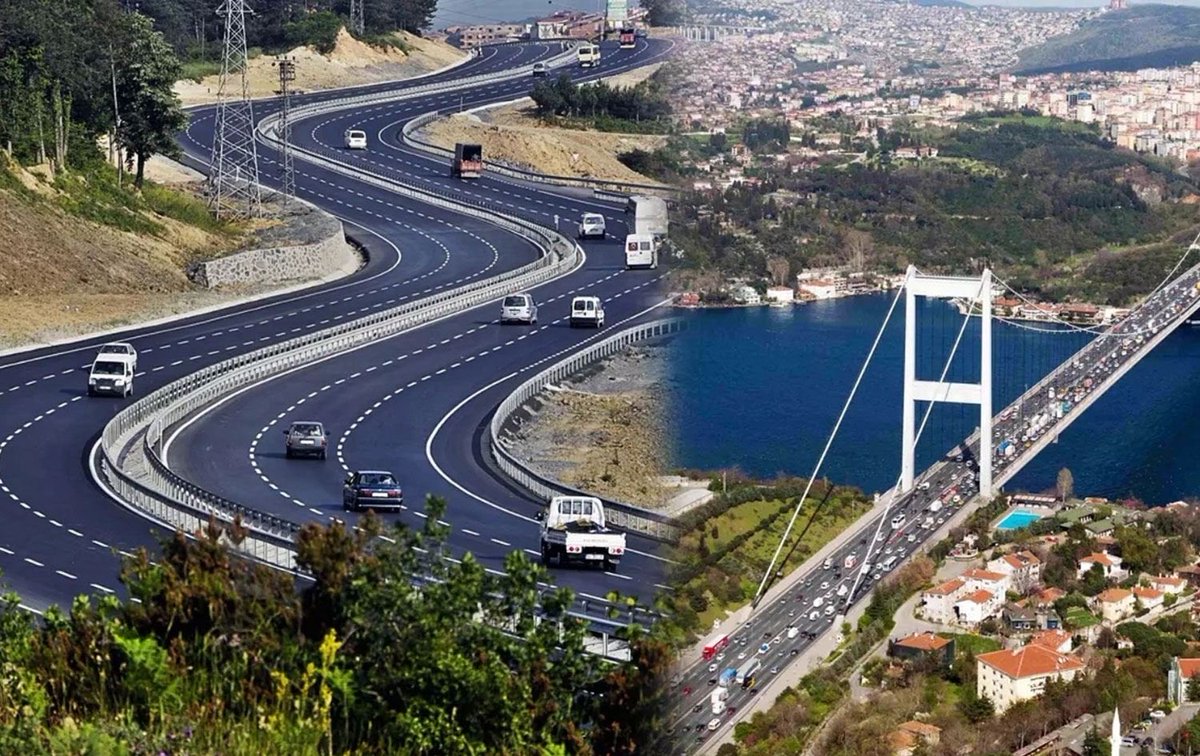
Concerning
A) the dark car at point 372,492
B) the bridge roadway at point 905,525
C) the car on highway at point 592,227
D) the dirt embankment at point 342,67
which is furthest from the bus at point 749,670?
the dirt embankment at point 342,67

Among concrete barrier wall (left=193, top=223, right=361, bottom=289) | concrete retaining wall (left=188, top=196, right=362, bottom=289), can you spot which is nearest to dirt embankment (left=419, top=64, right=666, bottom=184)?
concrete retaining wall (left=188, top=196, right=362, bottom=289)

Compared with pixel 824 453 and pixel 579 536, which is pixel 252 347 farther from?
pixel 579 536

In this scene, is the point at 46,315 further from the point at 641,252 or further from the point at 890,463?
the point at 890,463

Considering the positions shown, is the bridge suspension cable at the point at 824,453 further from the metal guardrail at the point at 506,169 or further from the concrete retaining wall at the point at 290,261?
the concrete retaining wall at the point at 290,261

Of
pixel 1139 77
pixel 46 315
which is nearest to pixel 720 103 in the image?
pixel 46 315

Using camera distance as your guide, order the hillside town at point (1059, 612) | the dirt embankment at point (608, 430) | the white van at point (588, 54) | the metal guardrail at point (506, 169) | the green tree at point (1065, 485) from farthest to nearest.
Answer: the white van at point (588, 54)
the metal guardrail at point (506, 169)
the green tree at point (1065, 485)
the hillside town at point (1059, 612)
the dirt embankment at point (608, 430)

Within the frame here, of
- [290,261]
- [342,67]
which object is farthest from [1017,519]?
[342,67]

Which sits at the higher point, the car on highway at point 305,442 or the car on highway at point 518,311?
the car on highway at point 305,442
